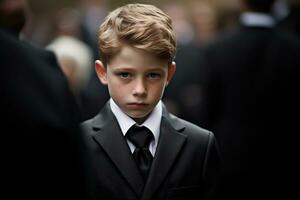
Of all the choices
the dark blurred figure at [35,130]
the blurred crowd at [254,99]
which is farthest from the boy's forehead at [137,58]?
the blurred crowd at [254,99]

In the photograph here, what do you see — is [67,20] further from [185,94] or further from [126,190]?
[126,190]

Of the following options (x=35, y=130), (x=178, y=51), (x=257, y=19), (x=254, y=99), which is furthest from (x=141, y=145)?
(x=178, y=51)

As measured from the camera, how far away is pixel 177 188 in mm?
4234

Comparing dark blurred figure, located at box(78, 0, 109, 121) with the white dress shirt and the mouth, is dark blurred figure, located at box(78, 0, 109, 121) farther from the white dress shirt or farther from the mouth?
the mouth

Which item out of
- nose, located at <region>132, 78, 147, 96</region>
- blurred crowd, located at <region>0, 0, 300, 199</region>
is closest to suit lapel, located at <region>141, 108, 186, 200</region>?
nose, located at <region>132, 78, 147, 96</region>

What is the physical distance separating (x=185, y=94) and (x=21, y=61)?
311 inches

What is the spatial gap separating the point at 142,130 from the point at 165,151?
6.0 inches

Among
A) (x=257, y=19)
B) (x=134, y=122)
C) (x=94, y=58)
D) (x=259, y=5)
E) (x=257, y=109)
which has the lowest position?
(x=94, y=58)

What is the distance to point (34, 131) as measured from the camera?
10.1 ft

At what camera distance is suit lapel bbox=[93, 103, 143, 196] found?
423cm

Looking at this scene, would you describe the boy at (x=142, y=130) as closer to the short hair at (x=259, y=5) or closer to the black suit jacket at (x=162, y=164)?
the black suit jacket at (x=162, y=164)

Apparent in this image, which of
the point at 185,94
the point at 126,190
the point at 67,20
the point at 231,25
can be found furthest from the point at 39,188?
the point at 67,20

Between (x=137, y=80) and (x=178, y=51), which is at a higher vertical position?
(x=137, y=80)

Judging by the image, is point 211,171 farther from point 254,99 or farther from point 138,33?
point 254,99
